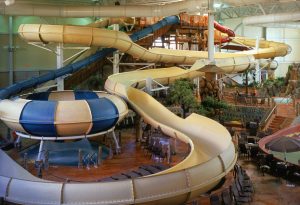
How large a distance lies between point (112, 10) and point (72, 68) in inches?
157

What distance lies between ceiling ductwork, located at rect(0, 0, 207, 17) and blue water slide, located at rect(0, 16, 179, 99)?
224cm

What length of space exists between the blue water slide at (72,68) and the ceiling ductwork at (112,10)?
224 cm

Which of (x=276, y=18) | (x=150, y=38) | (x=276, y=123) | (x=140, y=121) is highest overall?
(x=276, y=18)

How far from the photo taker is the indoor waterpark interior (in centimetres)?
920

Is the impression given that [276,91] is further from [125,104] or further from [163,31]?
[125,104]

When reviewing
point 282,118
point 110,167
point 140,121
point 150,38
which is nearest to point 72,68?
point 140,121

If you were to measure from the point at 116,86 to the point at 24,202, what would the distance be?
1088cm

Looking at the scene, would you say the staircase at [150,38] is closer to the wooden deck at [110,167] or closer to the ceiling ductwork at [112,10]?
the ceiling ductwork at [112,10]

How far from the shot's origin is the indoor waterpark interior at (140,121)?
9204 millimetres

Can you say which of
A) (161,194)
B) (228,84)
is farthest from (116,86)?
(228,84)

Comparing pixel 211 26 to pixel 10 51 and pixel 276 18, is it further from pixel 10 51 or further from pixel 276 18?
pixel 10 51

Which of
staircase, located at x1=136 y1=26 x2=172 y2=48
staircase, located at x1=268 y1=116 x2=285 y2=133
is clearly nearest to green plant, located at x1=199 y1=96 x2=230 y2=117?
staircase, located at x1=268 y1=116 x2=285 y2=133

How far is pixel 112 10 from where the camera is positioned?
2197 centimetres

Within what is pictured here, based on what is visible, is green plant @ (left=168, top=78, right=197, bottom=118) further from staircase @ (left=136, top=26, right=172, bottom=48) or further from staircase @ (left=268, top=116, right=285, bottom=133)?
staircase @ (left=136, top=26, right=172, bottom=48)
